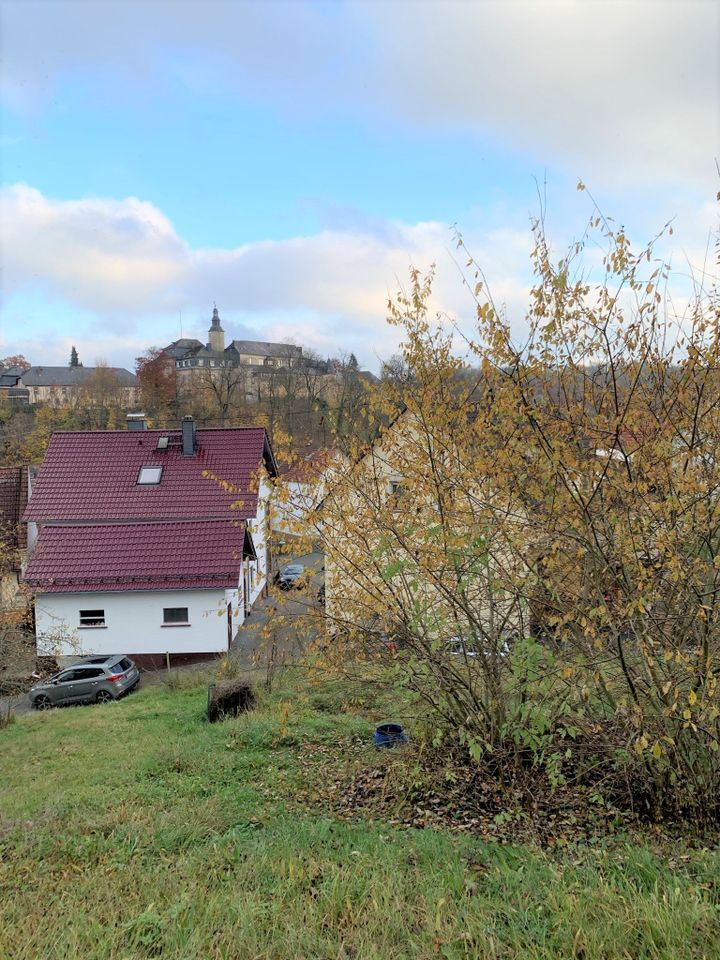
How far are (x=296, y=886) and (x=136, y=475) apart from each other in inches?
811

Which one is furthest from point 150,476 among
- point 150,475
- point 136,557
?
point 136,557

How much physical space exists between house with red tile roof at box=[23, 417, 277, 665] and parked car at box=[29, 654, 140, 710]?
1.70 m

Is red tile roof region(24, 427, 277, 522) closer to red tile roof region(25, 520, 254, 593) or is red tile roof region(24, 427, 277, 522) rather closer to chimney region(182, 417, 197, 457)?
chimney region(182, 417, 197, 457)

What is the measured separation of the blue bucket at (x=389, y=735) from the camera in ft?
26.5

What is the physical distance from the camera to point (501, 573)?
5988 mm

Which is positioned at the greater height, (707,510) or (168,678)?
(707,510)

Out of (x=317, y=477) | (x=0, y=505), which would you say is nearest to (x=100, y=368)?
(x=0, y=505)

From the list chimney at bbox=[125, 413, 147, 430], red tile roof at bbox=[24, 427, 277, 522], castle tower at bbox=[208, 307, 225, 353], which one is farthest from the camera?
castle tower at bbox=[208, 307, 225, 353]

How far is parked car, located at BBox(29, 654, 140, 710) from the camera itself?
16.2 meters

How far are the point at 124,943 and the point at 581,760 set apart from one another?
4262 millimetres

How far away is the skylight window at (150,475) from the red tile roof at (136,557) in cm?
220

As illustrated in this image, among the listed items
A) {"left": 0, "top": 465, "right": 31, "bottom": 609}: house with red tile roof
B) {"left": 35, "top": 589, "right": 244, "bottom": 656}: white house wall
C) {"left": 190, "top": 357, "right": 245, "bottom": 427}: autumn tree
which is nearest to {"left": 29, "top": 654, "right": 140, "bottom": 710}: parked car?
{"left": 35, "top": 589, "right": 244, "bottom": 656}: white house wall

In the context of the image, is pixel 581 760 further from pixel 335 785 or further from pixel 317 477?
pixel 317 477

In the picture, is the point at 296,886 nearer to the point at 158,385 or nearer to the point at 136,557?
the point at 136,557
